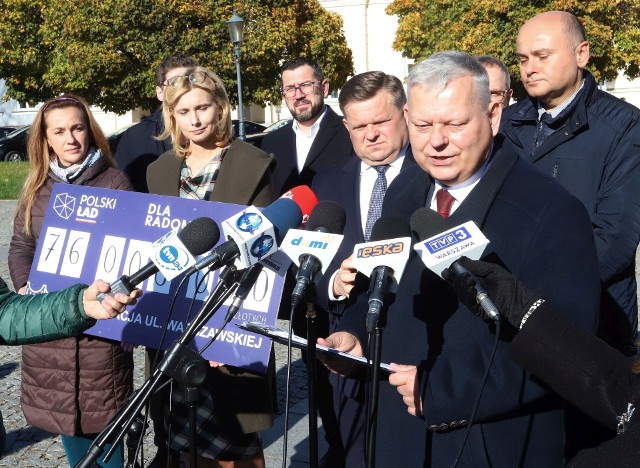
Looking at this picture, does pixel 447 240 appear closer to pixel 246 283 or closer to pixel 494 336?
pixel 494 336

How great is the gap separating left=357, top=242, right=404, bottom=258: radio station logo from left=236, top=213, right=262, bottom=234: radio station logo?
0.35 meters

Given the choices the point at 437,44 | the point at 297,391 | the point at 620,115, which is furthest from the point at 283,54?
the point at 620,115

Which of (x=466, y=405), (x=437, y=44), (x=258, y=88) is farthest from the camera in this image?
(x=437, y=44)

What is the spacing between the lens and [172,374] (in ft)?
7.51

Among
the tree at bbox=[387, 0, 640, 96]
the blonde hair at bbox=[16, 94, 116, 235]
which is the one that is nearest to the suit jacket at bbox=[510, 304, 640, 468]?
the blonde hair at bbox=[16, 94, 116, 235]

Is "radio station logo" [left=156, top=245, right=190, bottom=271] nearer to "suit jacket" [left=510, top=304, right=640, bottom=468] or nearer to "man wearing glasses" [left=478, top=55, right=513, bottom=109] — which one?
"suit jacket" [left=510, top=304, right=640, bottom=468]

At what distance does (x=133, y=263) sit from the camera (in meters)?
3.75

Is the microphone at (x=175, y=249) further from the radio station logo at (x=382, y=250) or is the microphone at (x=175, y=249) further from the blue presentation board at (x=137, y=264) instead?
the blue presentation board at (x=137, y=264)

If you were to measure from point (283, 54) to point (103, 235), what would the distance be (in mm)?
26428

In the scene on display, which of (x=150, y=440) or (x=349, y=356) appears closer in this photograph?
(x=349, y=356)

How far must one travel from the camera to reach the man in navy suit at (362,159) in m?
3.70

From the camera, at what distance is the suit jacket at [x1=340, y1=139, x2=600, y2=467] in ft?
7.27

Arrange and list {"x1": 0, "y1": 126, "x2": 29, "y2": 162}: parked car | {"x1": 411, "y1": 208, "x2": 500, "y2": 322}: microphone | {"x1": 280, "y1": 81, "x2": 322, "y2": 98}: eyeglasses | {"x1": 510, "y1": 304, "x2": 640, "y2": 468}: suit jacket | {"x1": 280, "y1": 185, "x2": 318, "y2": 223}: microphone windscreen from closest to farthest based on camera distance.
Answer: {"x1": 510, "y1": 304, "x2": 640, "y2": 468}: suit jacket
{"x1": 411, "y1": 208, "x2": 500, "y2": 322}: microphone
{"x1": 280, "y1": 185, "x2": 318, "y2": 223}: microphone windscreen
{"x1": 280, "y1": 81, "x2": 322, "y2": 98}: eyeglasses
{"x1": 0, "y1": 126, "x2": 29, "y2": 162}: parked car

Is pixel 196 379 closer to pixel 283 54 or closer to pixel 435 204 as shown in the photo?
pixel 435 204
